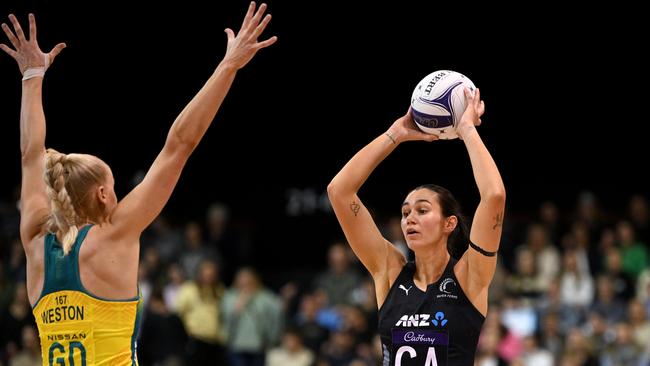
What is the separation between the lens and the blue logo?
4879 mm

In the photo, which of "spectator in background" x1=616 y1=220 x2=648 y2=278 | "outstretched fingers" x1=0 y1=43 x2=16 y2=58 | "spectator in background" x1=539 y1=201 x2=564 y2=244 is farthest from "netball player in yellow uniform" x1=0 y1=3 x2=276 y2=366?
"spectator in background" x1=539 y1=201 x2=564 y2=244

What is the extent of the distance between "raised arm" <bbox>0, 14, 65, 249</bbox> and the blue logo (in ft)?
6.18

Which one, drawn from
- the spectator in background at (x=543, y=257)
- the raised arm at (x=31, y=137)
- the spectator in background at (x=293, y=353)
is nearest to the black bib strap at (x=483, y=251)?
the raised arm at (x=31, y=137)

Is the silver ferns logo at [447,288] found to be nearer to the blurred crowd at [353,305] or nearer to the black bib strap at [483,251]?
the black bib strap at [483,251]

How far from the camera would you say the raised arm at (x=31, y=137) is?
4535 mm

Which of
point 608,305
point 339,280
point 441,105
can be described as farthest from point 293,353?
point 441,105

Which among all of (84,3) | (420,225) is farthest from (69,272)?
(84,3)

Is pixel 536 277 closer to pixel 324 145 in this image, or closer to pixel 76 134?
pixel 324 145

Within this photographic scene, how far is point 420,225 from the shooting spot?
512 centimetres

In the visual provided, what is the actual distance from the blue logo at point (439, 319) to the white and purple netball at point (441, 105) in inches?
38.2

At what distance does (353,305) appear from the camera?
13984 millimetres

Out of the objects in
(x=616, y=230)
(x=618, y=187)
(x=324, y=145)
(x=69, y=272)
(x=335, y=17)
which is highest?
(x=335, y=17)

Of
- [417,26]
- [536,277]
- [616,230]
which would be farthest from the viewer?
[417,26]

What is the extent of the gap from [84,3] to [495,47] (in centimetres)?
693
